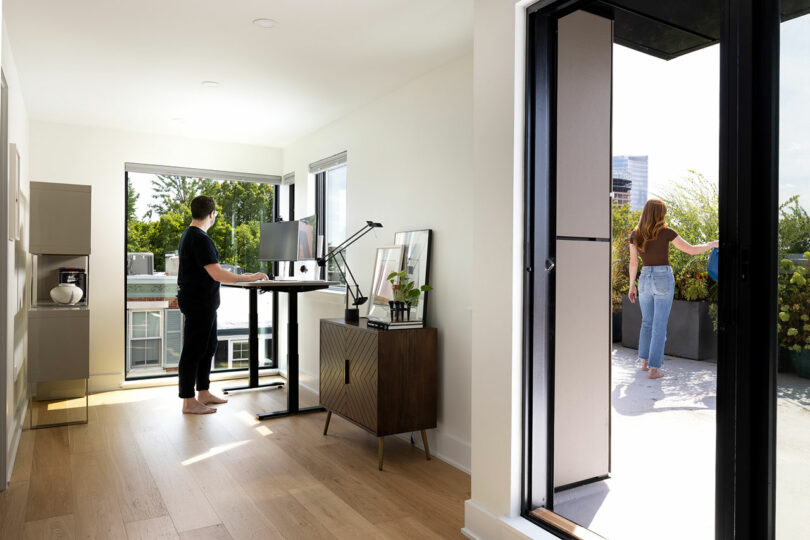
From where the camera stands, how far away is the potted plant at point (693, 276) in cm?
171

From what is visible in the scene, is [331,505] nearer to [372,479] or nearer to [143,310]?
[372,479]

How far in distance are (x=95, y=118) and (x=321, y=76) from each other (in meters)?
2.42

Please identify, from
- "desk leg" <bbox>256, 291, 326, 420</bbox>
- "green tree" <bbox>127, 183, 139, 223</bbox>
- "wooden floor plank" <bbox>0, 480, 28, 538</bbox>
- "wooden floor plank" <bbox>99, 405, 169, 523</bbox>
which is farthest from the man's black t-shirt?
"wooden floor plank" <bbox>0, 480, 28, 538</bbox>

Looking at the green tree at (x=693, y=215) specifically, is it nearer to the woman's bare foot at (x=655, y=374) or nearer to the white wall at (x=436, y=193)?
the woman's bare foot at (x=655, y=374)

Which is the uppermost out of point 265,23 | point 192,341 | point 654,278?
point 265,23

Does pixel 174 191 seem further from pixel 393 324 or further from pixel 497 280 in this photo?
pixel 497 280

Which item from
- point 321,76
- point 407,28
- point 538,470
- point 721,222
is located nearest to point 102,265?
point 321,76

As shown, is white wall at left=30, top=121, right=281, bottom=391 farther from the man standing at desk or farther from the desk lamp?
the desk lamp

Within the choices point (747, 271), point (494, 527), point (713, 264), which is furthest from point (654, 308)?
point (494, 527)

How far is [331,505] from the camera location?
109 inches

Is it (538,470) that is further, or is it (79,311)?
(79,311)

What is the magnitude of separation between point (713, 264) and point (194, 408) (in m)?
3.96

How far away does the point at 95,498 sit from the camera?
2.83 meters

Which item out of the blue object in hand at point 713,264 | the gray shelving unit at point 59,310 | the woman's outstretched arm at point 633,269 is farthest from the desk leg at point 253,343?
the blue object in hand at point 713,264
